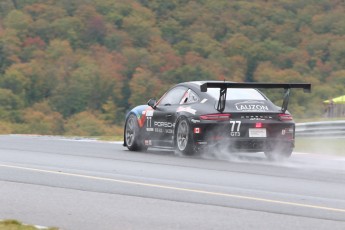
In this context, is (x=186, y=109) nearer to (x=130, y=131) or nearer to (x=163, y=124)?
(x=163, y=124)

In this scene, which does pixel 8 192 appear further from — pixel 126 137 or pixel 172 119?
pixel 126 137

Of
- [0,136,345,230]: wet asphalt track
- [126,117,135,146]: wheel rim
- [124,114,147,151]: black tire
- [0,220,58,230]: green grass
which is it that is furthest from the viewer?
[126,117,135,146]: wheel rim

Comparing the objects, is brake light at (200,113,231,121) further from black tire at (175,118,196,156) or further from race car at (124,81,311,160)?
black tire at (175,118,196,156)

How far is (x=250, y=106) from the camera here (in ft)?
52.9

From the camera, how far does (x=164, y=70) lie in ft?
332

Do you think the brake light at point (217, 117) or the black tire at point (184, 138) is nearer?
the brake light at point (217, 117)

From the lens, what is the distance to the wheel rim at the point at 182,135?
1641 cm

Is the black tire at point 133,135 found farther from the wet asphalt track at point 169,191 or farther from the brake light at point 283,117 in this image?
the brake light at point 283,117

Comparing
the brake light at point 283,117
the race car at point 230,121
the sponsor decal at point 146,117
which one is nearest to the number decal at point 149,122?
the sponsor decal at point 146,117

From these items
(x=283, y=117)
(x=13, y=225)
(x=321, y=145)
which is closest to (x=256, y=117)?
(x=283, y=117)

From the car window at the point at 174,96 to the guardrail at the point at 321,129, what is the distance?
7.98 meters

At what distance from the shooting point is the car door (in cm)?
1708

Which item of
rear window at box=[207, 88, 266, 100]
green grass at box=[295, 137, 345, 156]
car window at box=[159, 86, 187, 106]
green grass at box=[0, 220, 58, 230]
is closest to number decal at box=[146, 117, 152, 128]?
car window at box=[159, 86, 187, 106]

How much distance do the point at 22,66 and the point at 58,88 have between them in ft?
28.0
